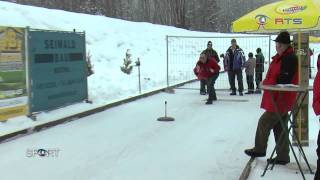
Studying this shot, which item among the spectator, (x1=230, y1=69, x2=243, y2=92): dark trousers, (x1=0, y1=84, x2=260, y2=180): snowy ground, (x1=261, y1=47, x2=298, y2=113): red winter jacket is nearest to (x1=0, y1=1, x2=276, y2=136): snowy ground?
(x1=0, y1=84, x2=260, y2=180): snowy ground

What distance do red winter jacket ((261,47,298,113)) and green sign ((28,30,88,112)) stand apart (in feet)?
18.8

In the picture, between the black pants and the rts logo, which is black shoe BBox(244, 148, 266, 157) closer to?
the rts logo

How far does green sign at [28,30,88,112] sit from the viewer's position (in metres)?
10.9

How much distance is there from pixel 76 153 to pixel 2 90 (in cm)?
263

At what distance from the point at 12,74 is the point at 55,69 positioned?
1.75m

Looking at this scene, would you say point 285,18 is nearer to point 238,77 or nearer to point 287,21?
point 287,21

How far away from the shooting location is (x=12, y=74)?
10.2 metres

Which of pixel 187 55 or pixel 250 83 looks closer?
pixel 250 83

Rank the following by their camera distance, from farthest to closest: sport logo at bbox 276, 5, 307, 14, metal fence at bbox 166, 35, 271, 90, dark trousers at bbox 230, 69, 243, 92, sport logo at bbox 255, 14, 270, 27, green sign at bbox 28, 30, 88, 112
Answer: metal fence at bbox 166, 35, 271, 90, dark trousers at bbox 230, 69, 243, 92, sport logo at bbox 255, 14, 270, 27, sport logo at bbox 276, 5, 307, 14, green sign at bbox 28, 30, 88, 112

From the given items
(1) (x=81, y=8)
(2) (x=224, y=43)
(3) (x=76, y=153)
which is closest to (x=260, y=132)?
(3) (x=76, y=153)

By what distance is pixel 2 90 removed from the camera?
388 inches

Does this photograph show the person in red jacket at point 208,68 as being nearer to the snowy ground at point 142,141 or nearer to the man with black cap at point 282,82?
the snowy ground at point 142,141

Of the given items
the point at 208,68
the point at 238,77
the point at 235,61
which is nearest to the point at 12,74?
the point at 208,68

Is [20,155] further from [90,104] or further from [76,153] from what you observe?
[90,104]
